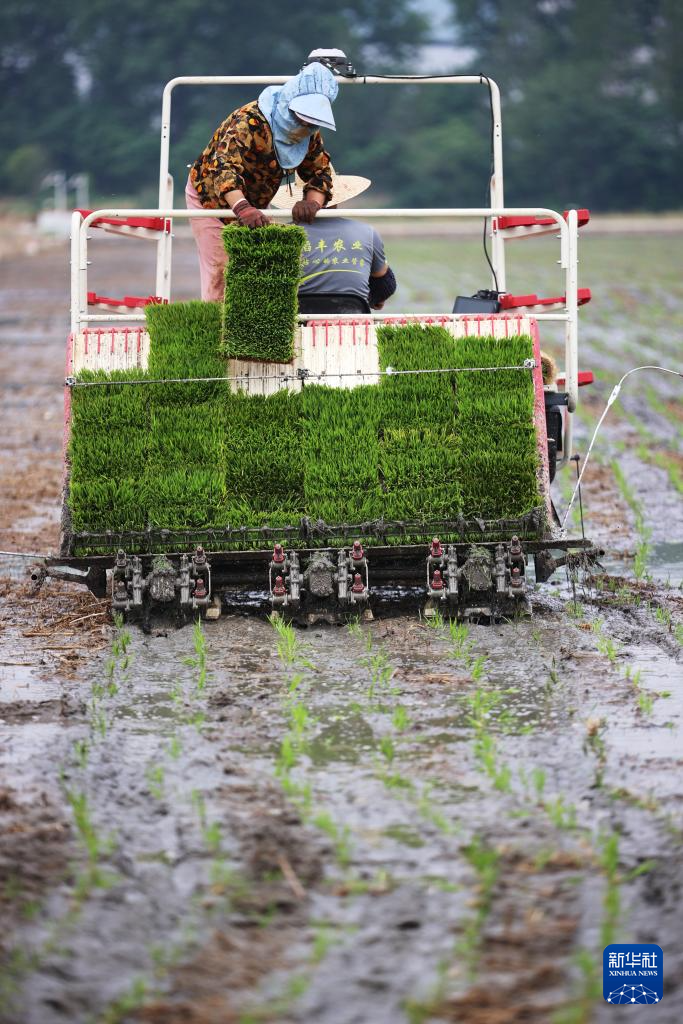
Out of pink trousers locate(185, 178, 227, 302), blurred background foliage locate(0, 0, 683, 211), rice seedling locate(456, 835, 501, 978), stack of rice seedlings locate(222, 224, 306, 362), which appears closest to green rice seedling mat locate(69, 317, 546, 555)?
stack of rice seedlings locate(222, 224, 306, 362)

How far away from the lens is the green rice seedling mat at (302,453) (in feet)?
26.2

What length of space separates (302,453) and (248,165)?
169 centimetres

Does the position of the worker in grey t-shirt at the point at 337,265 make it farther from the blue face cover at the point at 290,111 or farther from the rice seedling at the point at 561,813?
the rice seedling at the point at 561,813

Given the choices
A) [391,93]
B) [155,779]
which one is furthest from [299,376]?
[391,93]

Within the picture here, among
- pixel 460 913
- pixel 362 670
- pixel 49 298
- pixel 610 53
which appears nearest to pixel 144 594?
pixel 362 670

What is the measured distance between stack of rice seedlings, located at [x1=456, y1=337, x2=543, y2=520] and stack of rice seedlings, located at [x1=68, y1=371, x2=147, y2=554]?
5.54 feet

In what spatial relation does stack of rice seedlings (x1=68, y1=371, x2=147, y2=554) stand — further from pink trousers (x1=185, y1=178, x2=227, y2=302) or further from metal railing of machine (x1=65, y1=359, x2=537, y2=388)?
pink trousers (x1=185, y1=178, x2=227, y2=302)

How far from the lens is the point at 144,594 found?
796 centimetres

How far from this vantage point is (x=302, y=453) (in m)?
8.12

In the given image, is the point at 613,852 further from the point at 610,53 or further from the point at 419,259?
the point at 610,53

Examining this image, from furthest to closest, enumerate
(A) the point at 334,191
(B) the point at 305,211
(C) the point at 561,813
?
(A) the point at 334,191, (B) the point at 305,211, (C) the point at 561,813

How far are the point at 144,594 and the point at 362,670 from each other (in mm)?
1400

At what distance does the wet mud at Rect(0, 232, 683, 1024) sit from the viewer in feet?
13.6

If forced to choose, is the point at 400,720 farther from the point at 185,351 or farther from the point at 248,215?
the point at 248,215
